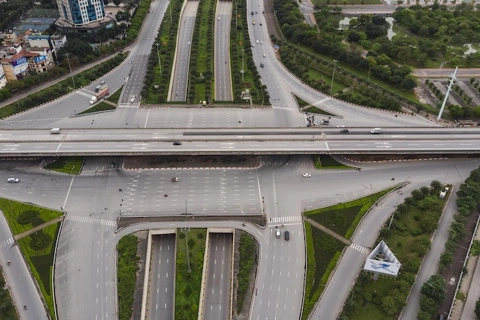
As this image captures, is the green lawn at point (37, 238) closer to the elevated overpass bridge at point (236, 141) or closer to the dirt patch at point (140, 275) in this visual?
the dirt patch at point (140, 275)

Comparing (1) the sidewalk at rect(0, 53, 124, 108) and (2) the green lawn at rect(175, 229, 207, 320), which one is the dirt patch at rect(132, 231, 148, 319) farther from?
(1) the sidewalk at rect(0, 53, 124, 108)

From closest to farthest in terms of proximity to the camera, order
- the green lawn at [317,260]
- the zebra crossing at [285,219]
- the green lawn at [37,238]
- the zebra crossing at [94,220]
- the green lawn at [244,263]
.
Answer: the green lawn at [244,263] → the green lawn at [317,260] → the green lawn at [37,238] → the zebra crossing at [94,220] → the zebra crossing at [285,219]

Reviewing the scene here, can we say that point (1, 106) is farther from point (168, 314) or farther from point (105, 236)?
point (168, 314)

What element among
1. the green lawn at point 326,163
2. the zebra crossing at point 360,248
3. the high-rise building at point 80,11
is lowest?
the zebra crossing at point 360,248

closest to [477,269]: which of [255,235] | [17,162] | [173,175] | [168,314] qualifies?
[255,235]

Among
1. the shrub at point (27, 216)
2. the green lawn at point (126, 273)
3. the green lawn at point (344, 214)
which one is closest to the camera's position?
the green lawn at point (126, 273)

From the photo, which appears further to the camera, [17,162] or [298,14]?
[298,14]

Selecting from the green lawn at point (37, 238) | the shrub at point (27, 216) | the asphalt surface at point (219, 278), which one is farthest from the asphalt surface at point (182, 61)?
the asphalt surface at point (219, 278)

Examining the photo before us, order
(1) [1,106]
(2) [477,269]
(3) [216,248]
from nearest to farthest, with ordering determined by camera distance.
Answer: (2) [477,269], (3) [216,248], (1) [1,106]
